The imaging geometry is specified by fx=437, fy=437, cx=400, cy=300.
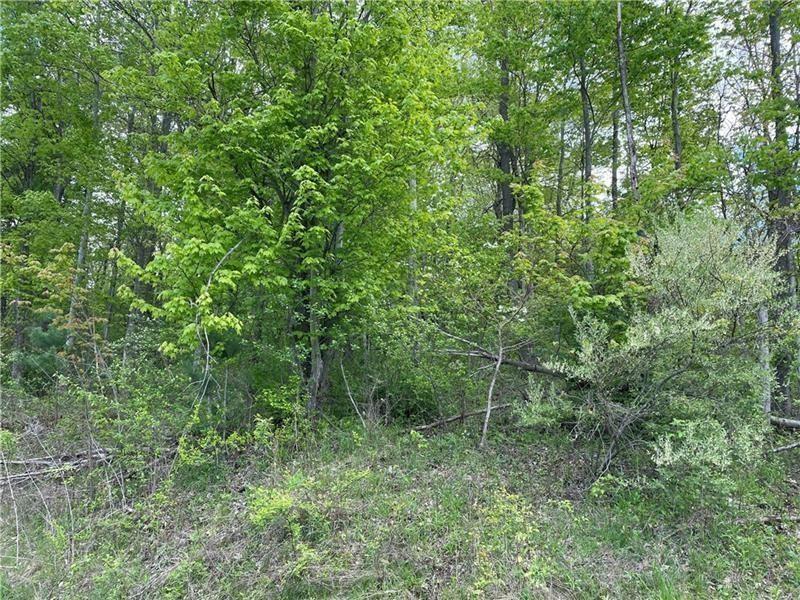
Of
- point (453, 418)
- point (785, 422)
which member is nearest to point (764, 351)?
point (785, 422)

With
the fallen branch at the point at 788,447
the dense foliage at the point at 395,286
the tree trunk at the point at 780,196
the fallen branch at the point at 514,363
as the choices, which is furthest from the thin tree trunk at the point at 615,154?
the fallen branch at the point at 788,447

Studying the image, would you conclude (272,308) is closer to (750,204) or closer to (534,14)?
(750,204)

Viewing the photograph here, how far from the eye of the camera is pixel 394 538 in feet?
13.0

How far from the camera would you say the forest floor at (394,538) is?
3.52 metres

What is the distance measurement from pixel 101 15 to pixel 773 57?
12.9 m

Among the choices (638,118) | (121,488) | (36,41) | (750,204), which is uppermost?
(36,41)

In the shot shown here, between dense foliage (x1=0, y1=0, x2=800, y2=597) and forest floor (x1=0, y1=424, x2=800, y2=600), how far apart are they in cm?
8

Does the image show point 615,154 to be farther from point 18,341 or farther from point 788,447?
point 18,341

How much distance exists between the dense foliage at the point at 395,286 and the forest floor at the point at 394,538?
0.08 m

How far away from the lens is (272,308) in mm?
6688

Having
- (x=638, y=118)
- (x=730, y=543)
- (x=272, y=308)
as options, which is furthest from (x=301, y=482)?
(x=638, y=118)

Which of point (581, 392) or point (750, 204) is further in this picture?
point (750, 204)

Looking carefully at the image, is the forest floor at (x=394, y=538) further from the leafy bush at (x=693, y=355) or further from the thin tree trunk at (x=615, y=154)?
the thin tree trunk at (x=615, y=154)

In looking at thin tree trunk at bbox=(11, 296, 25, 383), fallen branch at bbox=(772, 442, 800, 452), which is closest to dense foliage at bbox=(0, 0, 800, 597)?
fallen branch at bbox=(772, 442, 800, 452)
